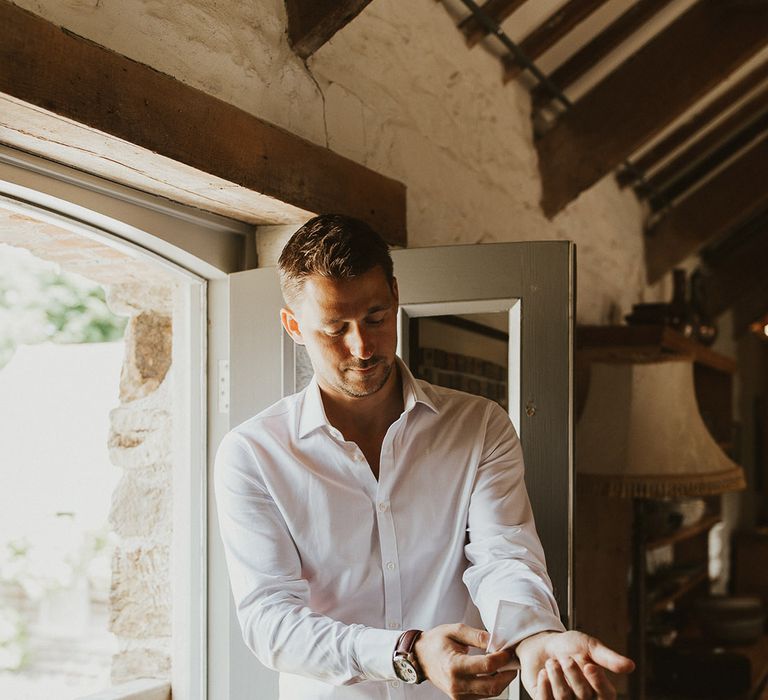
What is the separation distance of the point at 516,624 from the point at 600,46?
2.76 m

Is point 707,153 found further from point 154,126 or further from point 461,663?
point 461,663

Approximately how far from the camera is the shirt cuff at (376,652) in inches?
56.9

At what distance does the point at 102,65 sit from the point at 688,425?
92.9 inches

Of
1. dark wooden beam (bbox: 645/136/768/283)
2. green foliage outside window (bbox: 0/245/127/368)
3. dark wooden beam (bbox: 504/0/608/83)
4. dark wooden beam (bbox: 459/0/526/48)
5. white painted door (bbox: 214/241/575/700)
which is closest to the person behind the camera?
white painted door (bbox: 214/241/575/700)

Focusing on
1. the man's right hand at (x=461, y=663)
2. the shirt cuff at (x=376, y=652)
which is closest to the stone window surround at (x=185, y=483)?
the shirt cuff at (x=376, y=652)

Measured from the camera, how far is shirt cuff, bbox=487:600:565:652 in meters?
1.41

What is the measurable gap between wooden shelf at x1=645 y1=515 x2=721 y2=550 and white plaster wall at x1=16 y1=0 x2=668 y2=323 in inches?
41.7

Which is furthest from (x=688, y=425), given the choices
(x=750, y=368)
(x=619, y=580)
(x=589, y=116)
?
(x=750, y=368)

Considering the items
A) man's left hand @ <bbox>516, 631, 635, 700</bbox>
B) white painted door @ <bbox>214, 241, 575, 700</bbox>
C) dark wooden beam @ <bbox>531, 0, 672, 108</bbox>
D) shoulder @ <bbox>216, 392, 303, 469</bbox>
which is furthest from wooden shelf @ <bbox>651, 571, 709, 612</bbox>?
man's left hand @ <bbox>516, 631, 635, 700</bbox>

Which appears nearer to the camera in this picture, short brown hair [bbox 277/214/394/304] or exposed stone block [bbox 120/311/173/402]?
short brown hair [bbox 277/214/394/304]

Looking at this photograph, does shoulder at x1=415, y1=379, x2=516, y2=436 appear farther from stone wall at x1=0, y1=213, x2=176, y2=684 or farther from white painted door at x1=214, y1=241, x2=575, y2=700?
stone wall at x1=0, y1=213, x2=176, y2=684

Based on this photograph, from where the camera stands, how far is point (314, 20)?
2.07 metres

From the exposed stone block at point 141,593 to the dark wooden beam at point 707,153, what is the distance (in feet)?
11.8

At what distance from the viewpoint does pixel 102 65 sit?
1513mm
